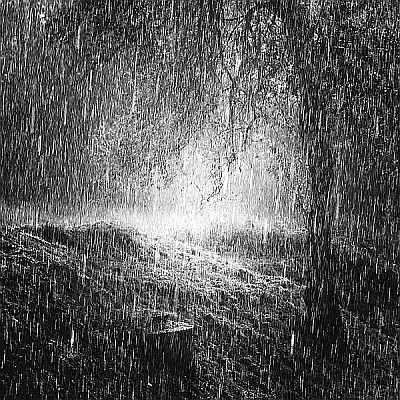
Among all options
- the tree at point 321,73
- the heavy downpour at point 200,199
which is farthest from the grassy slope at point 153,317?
the tree at point 321,73

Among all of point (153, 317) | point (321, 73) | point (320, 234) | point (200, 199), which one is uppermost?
point (321, 73)

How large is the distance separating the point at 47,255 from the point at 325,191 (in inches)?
43.6

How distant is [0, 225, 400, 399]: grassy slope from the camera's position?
228 cm

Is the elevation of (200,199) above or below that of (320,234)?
above

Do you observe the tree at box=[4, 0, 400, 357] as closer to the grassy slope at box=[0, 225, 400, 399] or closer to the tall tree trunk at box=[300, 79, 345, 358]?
the tall tree trunk at box=[300, 79, 345, 358]

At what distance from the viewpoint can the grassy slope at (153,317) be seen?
2.28 m

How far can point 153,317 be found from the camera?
2350 mm

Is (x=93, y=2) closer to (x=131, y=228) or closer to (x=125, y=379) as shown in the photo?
(x=131, y=228)

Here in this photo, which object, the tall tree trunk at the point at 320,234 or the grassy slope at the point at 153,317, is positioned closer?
the grassy slope at the point at 153,317

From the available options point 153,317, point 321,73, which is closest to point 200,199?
point 153,317

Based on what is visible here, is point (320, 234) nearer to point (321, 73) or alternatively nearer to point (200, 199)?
point (200, 199)

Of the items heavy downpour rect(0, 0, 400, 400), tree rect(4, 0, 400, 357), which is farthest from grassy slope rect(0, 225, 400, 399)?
tree rect(4, 0, 400, 357)

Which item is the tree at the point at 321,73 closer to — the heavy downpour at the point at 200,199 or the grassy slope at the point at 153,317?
the heavy downpour at the point at 200,199

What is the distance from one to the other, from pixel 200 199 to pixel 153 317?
0.48 metres
